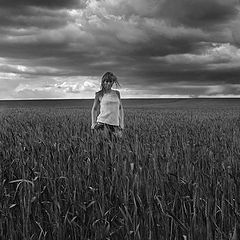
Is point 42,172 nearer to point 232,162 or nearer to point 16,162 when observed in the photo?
point 16,162

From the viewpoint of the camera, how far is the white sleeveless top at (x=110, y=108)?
265 inches

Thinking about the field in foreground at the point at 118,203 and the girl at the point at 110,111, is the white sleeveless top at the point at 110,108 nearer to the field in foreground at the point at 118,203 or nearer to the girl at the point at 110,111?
the girl at the point at 110,111

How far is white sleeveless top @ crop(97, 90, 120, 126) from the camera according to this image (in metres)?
6.73

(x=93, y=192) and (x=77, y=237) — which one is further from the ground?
(x=93, y=192)

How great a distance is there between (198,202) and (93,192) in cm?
84

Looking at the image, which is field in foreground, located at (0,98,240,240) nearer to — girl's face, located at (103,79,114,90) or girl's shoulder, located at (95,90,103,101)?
girl's face, located at (103,79,114,90)

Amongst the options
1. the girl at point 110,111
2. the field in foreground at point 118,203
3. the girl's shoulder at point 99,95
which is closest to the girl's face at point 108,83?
the girl at point 110,111

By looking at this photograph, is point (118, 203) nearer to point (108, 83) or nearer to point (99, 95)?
point (108, 83)

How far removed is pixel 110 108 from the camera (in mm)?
6758

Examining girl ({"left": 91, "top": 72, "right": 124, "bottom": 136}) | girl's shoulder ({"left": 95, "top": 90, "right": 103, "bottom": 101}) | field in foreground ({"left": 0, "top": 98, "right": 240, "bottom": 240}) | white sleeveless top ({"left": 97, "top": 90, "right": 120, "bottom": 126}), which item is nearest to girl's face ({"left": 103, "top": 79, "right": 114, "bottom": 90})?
girl ({"left": 91, "top": 72, "right": 124, "bottom": 136})

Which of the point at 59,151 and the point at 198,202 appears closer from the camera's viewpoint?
the point at 198,202

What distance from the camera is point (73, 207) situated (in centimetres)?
287

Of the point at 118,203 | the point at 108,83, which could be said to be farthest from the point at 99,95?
the point at 118,203

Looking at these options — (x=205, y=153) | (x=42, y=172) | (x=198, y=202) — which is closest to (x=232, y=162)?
(x=205, y=153)
